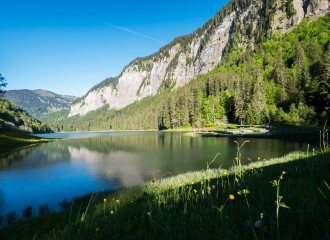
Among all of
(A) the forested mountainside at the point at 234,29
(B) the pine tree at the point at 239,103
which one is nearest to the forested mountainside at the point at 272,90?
(B) the pine tree at the point at 239,103

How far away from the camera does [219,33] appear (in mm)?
153625

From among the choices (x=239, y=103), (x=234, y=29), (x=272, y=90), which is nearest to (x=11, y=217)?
(x=239, y=103)

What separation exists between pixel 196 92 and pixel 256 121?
39.5 metres

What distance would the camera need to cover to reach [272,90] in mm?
60438

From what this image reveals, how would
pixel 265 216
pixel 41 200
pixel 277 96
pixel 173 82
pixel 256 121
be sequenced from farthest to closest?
1. pixel 173 82
2. pixel 277 96
3. pixel 256 121
4. pixel 41 200
5. pixel 265 216

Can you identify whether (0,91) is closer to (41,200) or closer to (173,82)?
(41,200)

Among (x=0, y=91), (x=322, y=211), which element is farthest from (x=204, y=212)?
(x=0, y=91)

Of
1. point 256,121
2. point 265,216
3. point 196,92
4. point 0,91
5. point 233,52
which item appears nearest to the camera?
point 265,216

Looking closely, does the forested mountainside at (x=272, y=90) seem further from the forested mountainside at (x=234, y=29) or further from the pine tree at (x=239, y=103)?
the forested mountainside at (x=234, y=29)

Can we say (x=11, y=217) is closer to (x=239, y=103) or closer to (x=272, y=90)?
(x=239, y=103)

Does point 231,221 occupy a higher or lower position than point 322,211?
lower

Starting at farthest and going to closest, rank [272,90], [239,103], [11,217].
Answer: [272,90] < [239,103] < [11,217]

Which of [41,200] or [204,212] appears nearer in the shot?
Answer: [204,212]

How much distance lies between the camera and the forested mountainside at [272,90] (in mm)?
43969
